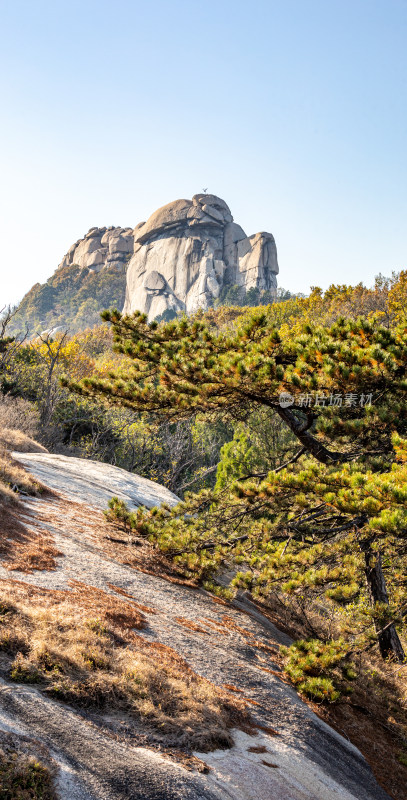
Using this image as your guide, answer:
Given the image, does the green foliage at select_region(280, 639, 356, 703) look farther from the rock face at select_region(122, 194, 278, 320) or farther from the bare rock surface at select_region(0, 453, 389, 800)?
the rock face at select_region(122, 194, 278, 320)

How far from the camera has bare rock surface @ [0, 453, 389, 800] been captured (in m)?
2.41

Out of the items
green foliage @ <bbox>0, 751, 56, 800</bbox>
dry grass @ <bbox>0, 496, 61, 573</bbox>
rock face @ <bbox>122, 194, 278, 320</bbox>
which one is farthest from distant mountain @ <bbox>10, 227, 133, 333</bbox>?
green foliage @ <bbox>0, 751, 56, 800</bbox>

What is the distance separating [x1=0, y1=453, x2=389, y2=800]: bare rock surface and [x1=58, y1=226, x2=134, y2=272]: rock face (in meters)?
115

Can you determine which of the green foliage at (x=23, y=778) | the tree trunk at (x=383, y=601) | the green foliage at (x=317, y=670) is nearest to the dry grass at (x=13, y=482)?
the green foliage at (x=317, y=670)

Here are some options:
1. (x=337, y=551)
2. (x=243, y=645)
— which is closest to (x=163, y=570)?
(x=243, y=645)

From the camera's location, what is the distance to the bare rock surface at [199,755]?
7.92 ft

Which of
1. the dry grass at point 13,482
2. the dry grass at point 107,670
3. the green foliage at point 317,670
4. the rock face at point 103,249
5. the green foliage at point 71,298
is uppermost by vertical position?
the rock face at point 103,249

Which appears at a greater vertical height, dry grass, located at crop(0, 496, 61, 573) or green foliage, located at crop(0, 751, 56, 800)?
dry grass, located at crop(0, 496, 61, 573)

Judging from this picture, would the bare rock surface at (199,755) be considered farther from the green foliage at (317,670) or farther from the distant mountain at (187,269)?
the distant mountain at (187,269)

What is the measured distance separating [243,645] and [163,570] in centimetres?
172

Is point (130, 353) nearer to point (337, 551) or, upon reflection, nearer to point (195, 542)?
point (195, 542)

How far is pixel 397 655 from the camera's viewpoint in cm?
774

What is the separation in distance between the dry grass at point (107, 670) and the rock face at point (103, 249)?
118m

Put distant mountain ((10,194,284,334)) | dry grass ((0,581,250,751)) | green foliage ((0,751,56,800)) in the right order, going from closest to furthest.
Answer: green foliage ((0,751,56,800))
dry grass ((0,581,250,751))
distant mountain ((10,194,284,334))
